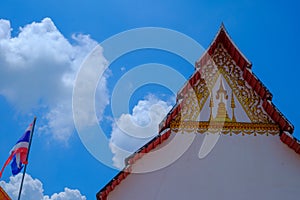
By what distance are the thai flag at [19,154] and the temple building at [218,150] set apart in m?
4.21

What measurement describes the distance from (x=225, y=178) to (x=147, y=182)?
1.88 meters

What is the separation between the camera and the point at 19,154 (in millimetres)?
12766

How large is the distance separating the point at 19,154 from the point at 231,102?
664 centimetres

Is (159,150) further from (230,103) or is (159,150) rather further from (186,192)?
(230,103)

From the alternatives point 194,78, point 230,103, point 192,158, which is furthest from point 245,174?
point 194,78

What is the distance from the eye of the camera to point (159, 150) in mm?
10312

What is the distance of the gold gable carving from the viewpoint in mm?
10633

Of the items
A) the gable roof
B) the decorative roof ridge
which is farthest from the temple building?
the gable roof

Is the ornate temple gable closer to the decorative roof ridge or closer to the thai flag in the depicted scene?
the decorative roof ridge

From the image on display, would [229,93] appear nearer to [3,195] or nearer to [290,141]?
[290,141]

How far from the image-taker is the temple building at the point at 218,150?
9.79 metres

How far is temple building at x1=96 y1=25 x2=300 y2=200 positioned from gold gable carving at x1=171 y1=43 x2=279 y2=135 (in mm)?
26

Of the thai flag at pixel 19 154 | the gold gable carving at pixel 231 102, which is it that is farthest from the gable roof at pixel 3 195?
the gold gable carving at pixel 231 102

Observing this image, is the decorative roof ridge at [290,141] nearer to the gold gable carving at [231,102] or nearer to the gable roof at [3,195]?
Result: the gold gable carving at [231,102]
